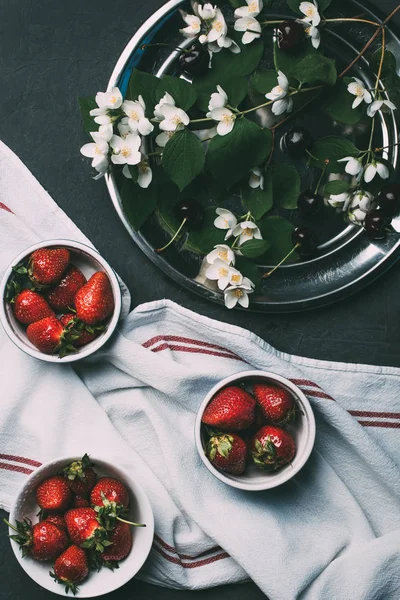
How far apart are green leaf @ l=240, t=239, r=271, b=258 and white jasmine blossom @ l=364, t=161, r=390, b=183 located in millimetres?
168

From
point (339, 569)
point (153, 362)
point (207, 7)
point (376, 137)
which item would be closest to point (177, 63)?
point (207, 7)

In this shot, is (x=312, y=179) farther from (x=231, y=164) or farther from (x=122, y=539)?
(x=122, y=539)

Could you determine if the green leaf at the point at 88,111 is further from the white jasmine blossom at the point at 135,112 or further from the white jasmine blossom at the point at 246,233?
the white jasmine blossom at the point at 246,233

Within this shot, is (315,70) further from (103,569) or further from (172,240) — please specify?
(103,569)

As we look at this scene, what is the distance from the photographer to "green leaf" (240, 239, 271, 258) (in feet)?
3.21

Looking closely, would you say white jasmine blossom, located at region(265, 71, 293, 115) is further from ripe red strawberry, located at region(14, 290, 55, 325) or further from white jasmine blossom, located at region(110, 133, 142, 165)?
ripe red strawberry, located at region(14, 290, 55, 325)

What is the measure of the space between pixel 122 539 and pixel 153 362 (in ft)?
0.83

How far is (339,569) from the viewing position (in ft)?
3.41

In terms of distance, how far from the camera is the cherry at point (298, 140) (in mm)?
1005

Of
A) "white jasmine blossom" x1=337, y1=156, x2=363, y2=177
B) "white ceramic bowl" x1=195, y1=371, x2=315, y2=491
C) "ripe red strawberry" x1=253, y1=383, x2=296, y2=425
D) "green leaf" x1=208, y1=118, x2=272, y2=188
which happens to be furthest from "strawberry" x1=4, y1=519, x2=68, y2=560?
"white jasmine blossom" x1=337, y1=156, x2=363, y2=177

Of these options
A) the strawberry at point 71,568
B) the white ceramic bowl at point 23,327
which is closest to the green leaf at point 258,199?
the white ceramic bowl at point 23,327

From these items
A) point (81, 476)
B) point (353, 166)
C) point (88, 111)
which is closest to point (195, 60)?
point (88, 111)

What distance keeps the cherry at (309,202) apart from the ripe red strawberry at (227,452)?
0.34 metres

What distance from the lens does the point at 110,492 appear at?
98cm
